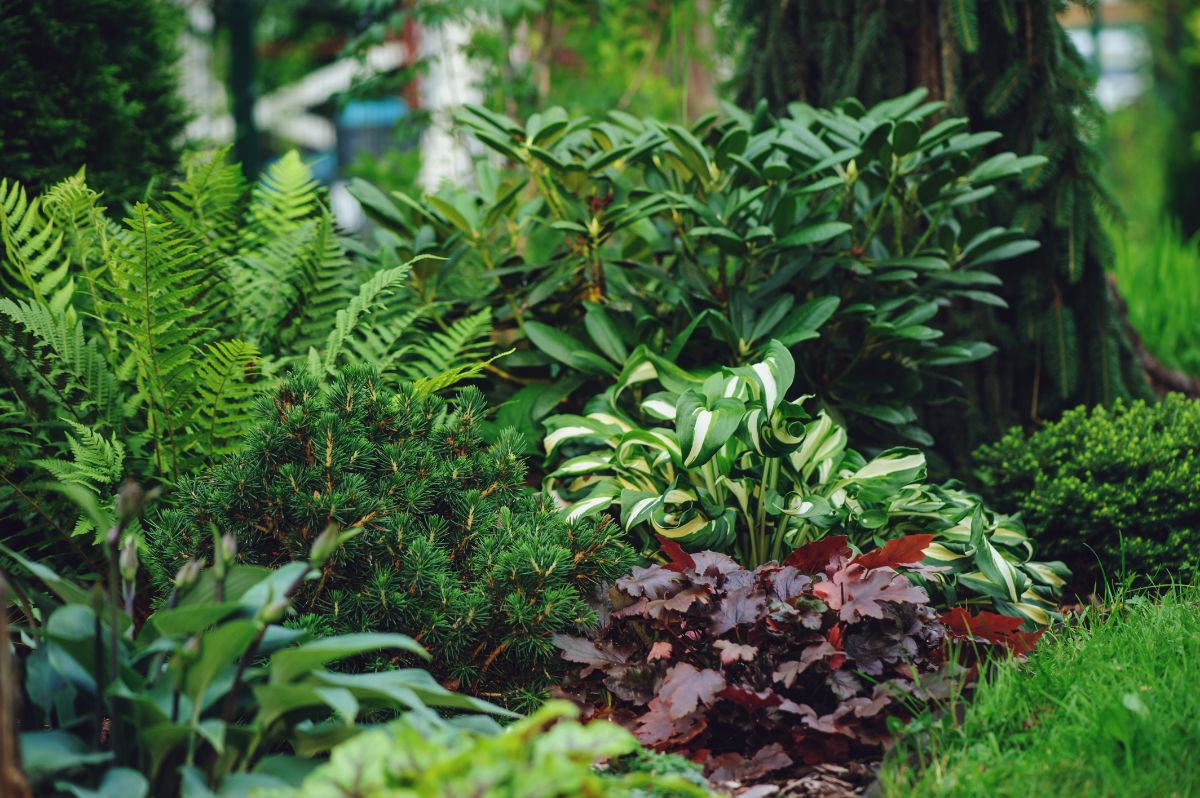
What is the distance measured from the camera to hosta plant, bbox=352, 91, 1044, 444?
321 cm

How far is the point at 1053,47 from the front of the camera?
3910 mm

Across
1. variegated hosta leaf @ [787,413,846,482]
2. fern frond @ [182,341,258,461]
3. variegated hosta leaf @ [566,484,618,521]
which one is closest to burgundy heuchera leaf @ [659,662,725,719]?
variegated hosta leaf @ [566,484,618,521]

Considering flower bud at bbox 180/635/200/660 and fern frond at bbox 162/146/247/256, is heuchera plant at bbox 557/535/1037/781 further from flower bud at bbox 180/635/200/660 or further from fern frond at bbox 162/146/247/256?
fern frond at bbox 162/146/247/256

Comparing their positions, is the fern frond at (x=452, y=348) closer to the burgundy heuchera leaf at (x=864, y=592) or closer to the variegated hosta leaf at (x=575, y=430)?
the variegated hosta leaf at (x=575, y=430)

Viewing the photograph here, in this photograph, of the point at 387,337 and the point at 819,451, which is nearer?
the point at 819,451

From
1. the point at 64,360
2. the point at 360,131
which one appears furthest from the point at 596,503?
the point at 360,131

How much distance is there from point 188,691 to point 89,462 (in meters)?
1.18

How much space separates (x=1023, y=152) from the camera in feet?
13.2

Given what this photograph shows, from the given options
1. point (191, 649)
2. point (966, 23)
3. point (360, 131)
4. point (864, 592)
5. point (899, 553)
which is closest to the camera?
point (191, 649)

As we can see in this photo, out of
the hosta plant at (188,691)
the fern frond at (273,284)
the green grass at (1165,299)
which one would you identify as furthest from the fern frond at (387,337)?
the green grass at (1165,299)

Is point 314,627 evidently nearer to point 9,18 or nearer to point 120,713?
point 120,713

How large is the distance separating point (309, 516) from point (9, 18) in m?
2.25

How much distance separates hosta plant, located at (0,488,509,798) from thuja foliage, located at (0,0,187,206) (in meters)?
2.08

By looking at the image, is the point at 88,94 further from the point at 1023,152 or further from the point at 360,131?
the point at 360,131
